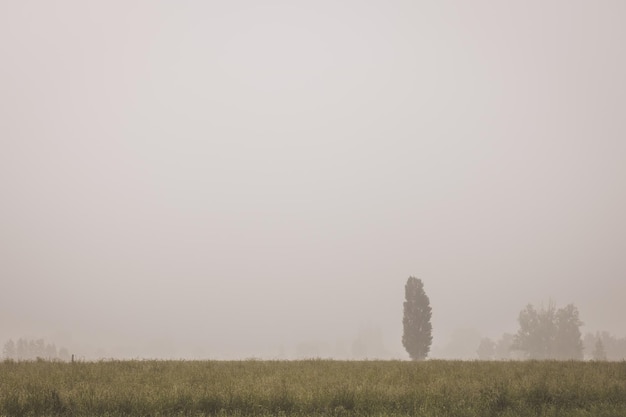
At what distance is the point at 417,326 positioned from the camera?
43.6m

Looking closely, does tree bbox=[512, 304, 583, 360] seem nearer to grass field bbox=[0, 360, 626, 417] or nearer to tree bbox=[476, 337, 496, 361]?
tree bbox=[476, 337, 496, 361]

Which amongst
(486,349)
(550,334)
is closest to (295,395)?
(550,334)

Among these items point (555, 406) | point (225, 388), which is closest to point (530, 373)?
point (555, 406)

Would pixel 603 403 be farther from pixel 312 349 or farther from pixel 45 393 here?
pixel 312 349

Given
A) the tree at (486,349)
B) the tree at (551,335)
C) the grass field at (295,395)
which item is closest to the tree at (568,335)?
the tree at (551,335)

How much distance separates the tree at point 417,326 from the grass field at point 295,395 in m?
32.1

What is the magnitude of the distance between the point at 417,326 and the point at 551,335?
929 inches

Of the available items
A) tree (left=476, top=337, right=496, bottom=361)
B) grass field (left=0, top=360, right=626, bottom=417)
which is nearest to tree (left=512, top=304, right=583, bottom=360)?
tree (left=476, top=337, right=496, bottom=361)

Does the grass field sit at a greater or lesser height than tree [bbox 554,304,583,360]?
greater

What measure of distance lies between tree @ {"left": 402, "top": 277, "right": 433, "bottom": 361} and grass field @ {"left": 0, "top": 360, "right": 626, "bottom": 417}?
32132 millimetres

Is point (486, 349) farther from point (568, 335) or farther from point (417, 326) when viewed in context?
point (417, 326)

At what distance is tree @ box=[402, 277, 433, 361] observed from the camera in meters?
43.2

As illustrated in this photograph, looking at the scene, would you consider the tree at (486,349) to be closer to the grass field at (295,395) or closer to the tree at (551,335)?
the tree at (551,335)

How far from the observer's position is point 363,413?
899 cm
